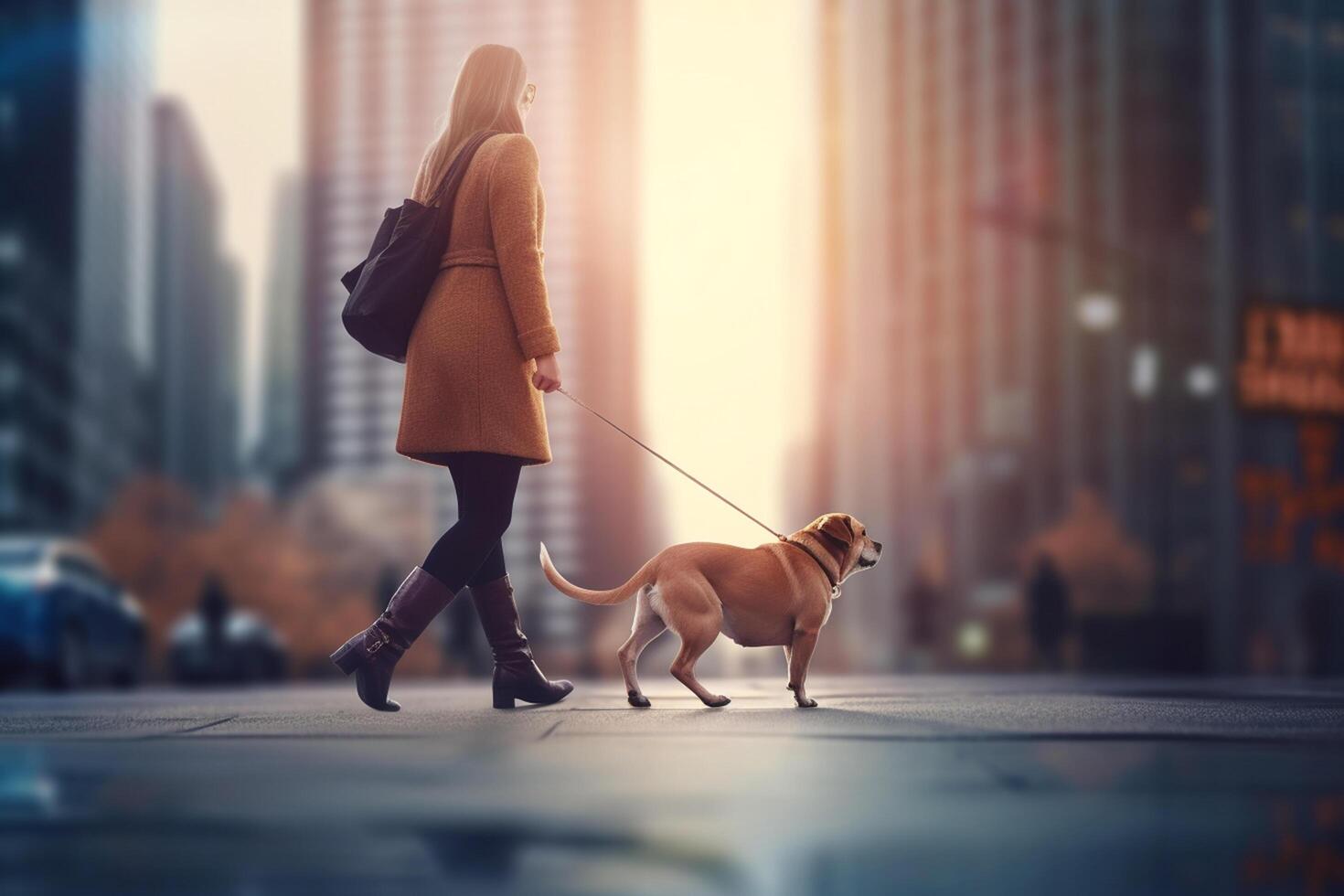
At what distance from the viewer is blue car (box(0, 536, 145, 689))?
45.0 feet

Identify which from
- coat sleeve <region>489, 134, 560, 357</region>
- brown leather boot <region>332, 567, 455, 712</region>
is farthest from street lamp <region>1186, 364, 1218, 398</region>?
brown leather boot <region>332, 567, 455, 712</region>

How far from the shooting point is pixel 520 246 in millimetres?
5852

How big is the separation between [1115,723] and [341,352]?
469 ft

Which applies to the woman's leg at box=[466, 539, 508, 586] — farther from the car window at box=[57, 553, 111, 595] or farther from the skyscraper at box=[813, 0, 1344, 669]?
the skyscraper at box=[813, 0, 1344, 669]

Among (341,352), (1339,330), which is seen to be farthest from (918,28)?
(341,352)

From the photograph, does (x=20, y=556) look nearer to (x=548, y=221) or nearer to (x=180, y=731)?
(x=180, y=731)

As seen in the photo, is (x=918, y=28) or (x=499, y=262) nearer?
(x=499, y=262)

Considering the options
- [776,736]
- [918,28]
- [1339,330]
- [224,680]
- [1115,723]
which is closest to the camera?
[776,736]

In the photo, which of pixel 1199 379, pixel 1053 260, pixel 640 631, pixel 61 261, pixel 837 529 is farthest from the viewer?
pixel 61 261

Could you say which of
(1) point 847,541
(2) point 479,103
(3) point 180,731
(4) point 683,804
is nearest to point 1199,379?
(1) point 847,541

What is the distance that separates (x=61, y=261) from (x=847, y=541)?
89483mm

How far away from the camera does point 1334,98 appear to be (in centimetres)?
4962

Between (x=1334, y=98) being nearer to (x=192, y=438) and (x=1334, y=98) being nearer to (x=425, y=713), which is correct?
(x=425, y=713)

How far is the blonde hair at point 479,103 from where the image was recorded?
20.4ft
